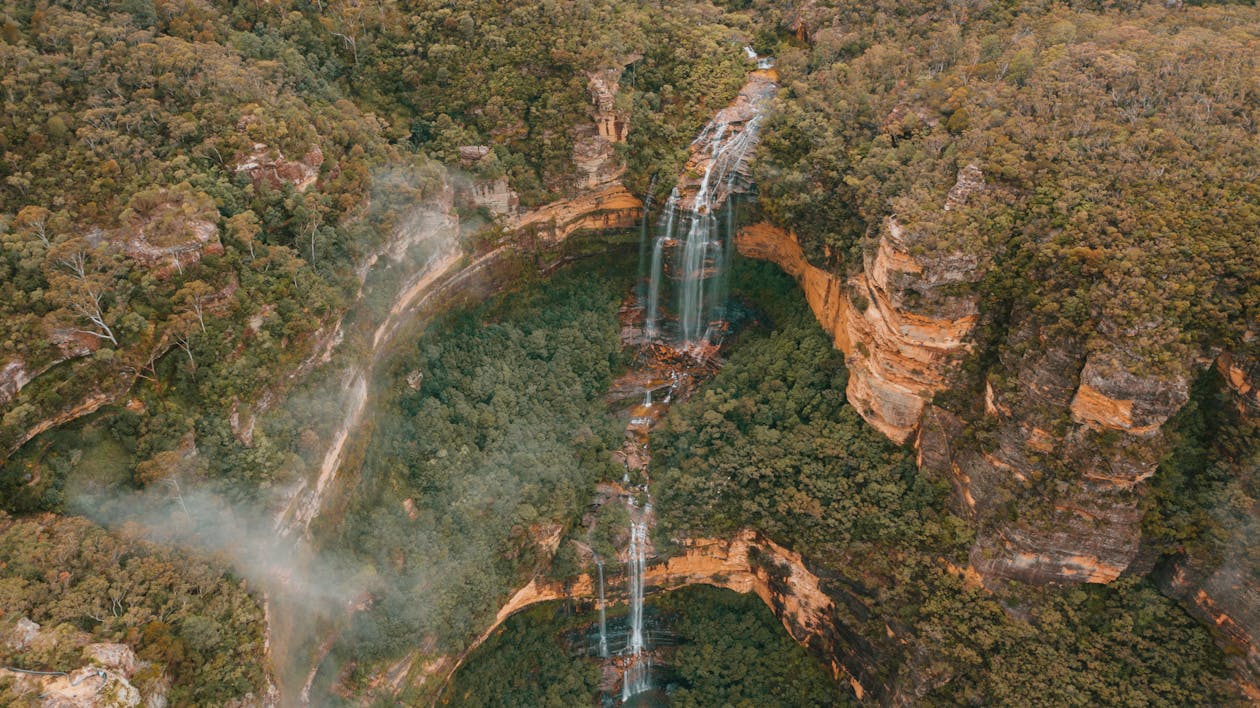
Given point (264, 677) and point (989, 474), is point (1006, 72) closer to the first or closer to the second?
point (989, 474)

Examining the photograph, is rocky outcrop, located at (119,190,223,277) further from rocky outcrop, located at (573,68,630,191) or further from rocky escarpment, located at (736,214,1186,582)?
rocky escarpment, located at (736,214,1186,582)

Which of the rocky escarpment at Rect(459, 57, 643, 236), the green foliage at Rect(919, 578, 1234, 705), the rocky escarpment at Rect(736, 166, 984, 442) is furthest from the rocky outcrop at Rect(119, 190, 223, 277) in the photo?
the green foliage at Rect(919, 578, 1234, 705)

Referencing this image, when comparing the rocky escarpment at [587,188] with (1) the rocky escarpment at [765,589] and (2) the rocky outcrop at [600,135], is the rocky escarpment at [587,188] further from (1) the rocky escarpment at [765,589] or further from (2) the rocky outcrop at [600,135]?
(1) the rocky escarpment at [765,589]

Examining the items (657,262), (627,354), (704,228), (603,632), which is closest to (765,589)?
(603,632)

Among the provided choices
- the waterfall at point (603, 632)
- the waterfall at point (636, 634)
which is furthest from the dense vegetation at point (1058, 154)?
the waterfall at point (603, 632)

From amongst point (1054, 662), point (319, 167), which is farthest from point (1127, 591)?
point (319, 167)

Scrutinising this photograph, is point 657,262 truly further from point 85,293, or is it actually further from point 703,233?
point 85,293
